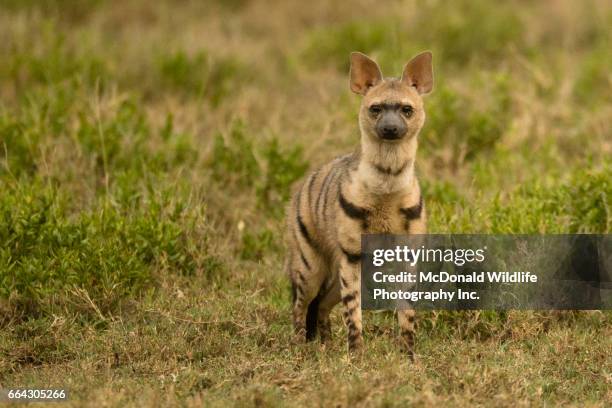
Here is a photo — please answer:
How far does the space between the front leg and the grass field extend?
0.16 meters

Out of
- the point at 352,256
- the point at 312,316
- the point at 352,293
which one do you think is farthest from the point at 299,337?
the point at 352,256

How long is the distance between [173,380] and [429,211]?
252cm

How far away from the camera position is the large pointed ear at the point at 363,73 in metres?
5.57

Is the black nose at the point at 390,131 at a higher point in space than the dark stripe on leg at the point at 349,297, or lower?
higher

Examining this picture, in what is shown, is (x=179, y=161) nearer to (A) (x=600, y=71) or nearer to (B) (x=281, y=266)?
(B) (x=281, y=266)

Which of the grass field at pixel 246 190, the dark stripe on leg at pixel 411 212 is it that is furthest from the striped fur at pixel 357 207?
the grass field at pixel 246 190

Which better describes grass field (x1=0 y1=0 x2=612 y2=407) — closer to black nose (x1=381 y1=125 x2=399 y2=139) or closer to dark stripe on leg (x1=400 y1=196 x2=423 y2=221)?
dark stripe on leg (x1=400 y1=196 x2=423 y2=221)

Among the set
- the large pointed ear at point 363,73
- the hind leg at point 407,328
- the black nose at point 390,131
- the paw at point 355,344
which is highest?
the large pointed ear at point 363,73

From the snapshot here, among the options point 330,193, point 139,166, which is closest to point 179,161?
point 139,166

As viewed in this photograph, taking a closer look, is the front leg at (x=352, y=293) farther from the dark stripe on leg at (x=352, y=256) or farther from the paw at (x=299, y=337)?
the paw at (x=299, y=337)

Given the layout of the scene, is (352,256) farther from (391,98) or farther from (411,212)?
(391,98)

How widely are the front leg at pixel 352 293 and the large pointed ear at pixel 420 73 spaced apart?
3.33 feet

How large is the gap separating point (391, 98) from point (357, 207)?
1.94 feet

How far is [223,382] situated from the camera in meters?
4.93
